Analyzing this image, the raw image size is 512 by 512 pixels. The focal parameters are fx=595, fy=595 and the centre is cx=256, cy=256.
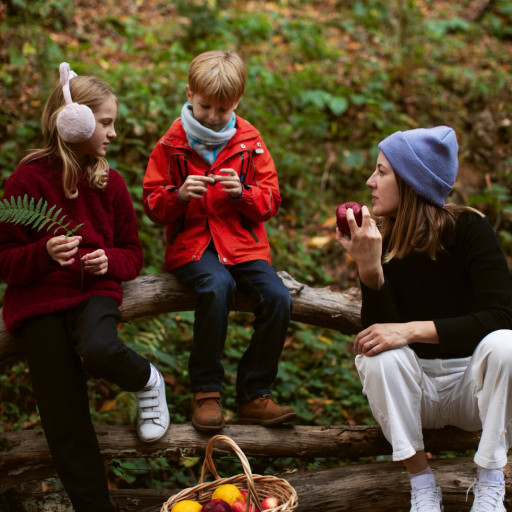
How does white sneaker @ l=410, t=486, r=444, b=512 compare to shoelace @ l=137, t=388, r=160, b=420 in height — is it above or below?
below

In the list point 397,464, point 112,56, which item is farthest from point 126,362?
point 112,56

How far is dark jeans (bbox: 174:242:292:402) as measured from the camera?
2.79 metres

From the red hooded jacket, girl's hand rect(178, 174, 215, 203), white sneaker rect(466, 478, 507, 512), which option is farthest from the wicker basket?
girl's hand rect(178, 174, 215, 203)

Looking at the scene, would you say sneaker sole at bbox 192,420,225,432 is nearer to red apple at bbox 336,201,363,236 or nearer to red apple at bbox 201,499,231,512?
red apple at bbox 201,499,231,512

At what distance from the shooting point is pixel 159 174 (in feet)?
9.91

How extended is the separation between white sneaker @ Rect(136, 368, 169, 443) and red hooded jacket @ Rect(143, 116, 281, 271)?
64 cm

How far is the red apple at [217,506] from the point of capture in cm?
217

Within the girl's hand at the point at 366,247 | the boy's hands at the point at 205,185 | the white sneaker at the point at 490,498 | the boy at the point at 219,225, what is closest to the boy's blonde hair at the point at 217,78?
the boy at the point at 219,225

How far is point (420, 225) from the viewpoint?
8.58 ft

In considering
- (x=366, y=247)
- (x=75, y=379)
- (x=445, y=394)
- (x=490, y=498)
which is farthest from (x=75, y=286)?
(x=490, y=498)

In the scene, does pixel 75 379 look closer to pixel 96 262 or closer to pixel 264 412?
pixel 96 262

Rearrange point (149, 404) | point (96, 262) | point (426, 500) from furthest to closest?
point (149, 404), point (96, 262), point (426, 500)

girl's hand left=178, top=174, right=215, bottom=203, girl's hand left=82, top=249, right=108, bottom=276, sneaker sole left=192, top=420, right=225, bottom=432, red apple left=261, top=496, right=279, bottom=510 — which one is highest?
girl's hand left=178, top=174, right=215, bottom=203

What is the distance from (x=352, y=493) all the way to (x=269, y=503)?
2.15 ft
